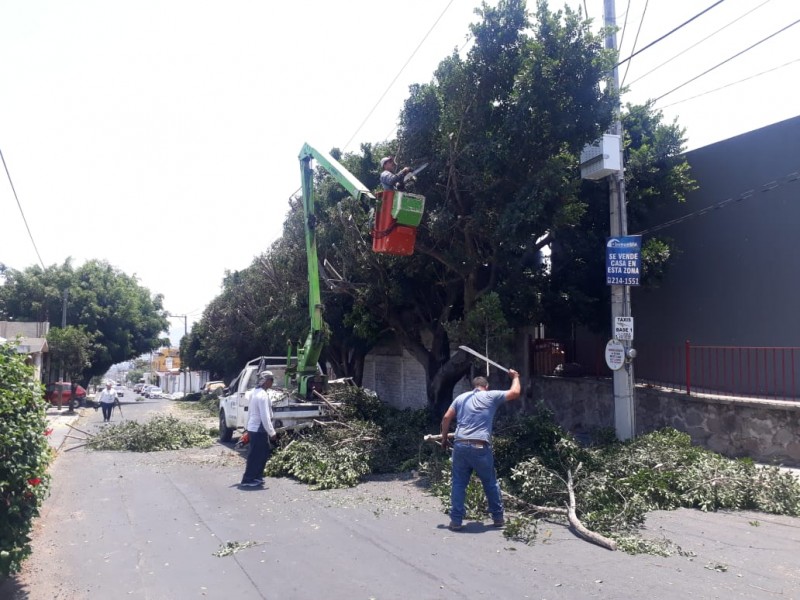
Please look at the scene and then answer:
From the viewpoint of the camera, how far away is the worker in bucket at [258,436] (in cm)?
1070

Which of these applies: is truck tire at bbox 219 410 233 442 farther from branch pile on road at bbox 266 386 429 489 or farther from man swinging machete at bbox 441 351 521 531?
man swinging machete at bbox 441 351 521 531

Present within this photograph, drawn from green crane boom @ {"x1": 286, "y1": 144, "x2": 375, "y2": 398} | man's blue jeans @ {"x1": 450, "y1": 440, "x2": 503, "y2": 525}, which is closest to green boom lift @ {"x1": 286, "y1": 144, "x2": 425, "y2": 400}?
green crane boom @ {"x1": 286, "y1": 144, "x2": 375, "y2": 398}

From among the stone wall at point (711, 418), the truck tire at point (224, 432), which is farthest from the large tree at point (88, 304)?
the stone wall at point (711, 418)

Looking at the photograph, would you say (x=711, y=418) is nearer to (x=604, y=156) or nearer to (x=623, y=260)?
(x=623, y=260)

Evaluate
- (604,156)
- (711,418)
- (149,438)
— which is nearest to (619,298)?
(604,156)

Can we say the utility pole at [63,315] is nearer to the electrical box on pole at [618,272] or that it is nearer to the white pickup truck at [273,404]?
the white pickup truck at [273,404]

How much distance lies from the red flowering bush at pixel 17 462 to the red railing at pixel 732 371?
10.5 meters

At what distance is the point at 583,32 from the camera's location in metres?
11.6

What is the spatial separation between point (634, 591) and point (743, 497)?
3855 millimetres

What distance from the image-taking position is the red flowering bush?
5.36 meters

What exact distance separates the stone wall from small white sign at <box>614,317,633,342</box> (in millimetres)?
1719

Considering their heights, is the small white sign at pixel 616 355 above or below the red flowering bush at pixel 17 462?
above

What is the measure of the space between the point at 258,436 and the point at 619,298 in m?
6.50

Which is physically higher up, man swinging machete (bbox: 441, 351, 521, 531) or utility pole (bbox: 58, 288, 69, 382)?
utility pole (bbox: 58, 288, 69, 382)
